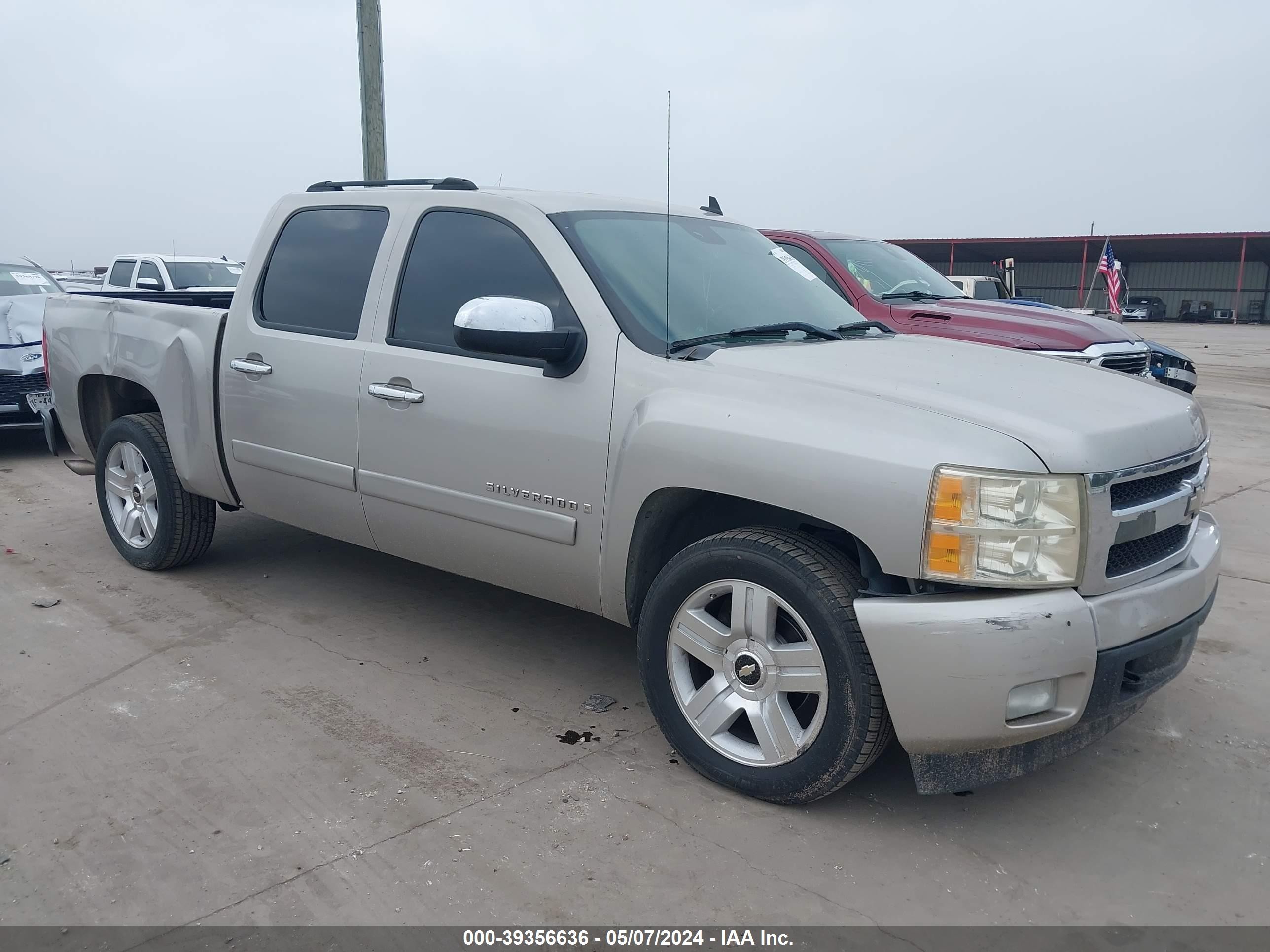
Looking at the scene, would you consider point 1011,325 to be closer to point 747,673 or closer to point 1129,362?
point 1129,362

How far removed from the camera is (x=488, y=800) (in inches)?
121

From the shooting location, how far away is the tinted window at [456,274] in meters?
3.66

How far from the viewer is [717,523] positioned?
11.3ft

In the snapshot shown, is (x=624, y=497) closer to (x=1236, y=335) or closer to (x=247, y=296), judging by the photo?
(x=247, y=296)

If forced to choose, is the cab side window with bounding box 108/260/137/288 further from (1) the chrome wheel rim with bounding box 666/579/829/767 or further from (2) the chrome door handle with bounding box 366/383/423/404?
(1) the chrome wheel rim with bounding box 666/579/829/767

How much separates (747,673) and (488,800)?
2.84 feet

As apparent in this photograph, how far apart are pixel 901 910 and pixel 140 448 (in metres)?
4.17

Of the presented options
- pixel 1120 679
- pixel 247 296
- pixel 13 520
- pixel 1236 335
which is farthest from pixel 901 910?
pixel 1236 335

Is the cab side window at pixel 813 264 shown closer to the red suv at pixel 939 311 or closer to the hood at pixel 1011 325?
the red suv at pixel 939 311

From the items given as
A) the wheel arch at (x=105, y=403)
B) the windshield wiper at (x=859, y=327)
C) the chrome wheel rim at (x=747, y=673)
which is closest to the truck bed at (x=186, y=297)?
the wheel arch at (x=105, y=403)
